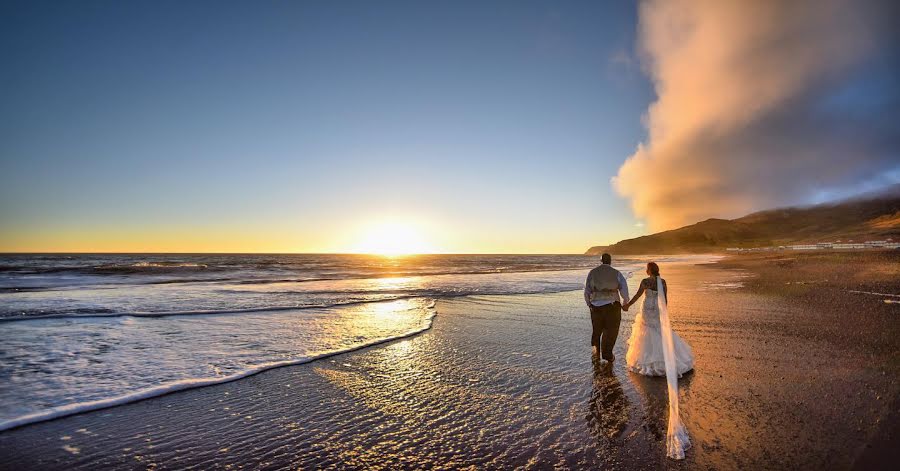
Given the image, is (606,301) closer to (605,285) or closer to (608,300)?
(608,300)

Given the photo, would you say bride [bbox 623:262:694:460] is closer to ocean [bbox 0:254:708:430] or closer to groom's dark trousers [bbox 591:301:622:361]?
groom's dark trousers [bbox 591:301:622:361]

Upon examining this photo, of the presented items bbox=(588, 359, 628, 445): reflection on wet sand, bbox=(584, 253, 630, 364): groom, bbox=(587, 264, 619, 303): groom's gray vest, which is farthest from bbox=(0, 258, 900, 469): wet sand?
bbox=(587, 264, 619, 303): groom's gray vest

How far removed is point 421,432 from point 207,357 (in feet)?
21.2

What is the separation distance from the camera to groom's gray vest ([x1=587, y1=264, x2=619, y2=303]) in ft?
28.3

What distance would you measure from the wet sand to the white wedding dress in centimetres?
30

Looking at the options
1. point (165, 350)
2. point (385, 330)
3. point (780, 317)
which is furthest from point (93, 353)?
point (780, 317)

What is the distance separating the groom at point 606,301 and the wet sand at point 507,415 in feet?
1.88

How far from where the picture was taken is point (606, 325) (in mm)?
8602

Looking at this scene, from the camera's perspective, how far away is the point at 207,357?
9.19m

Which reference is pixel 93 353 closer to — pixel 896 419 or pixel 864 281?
pixel 896 419

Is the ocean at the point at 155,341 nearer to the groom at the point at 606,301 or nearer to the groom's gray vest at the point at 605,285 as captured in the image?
the groom at the point at 606,301

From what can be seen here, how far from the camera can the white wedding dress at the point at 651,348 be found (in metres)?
7.46

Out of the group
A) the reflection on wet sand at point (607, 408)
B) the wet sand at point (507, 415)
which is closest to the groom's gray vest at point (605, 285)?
the wet sand at point (507, 415)

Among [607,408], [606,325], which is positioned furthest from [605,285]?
[607,408]
